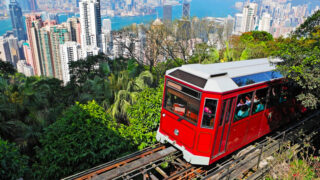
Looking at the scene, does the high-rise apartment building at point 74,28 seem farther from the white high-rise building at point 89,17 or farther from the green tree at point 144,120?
the green tree at point 144,120

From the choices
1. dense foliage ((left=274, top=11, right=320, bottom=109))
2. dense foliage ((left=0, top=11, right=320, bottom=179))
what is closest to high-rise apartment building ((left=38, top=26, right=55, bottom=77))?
dense foliage ((left=0, top=11, right=320, bottom=179))

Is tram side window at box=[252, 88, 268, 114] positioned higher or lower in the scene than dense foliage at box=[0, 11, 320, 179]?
higher

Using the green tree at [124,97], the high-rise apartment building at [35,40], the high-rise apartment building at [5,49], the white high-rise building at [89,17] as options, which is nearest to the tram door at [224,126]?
the green tree at [124,97]

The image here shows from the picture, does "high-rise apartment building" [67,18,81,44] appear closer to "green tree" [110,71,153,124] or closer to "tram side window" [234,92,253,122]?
"green tree" [110,71,153,124]

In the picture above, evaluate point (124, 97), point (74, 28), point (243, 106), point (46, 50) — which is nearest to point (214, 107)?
point (243, 106)

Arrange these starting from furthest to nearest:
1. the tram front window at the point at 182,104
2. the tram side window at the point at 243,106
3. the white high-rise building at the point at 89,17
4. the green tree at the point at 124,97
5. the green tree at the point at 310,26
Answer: the white high-rise building at the point at 89,17, the green tree at the point at 310,26, the green tree at the point at 124,97, the tram side window at the point at 243,106, the tram front window at the point at 182,104

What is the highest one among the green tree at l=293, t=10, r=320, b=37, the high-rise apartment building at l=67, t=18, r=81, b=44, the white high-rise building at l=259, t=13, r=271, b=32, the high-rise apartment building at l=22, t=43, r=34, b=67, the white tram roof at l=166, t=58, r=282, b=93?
the green tree at l=293, t=10, r=320, b=37

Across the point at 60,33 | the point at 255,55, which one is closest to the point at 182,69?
the point at 255,55

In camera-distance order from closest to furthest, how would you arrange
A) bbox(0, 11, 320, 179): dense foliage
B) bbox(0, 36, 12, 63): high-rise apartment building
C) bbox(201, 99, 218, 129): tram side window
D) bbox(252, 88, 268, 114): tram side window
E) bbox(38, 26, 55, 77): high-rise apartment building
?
bbox(201, 99, 218, 129): tram side window, bbox(0, 11, 320, 179): dense foliage, bbox(252, 88, 268, 114): tram side window, bbox(38, 26, 55, 77): high-rise apartment building, bbox(0, 36, 12, 63): high-rise apartment building
